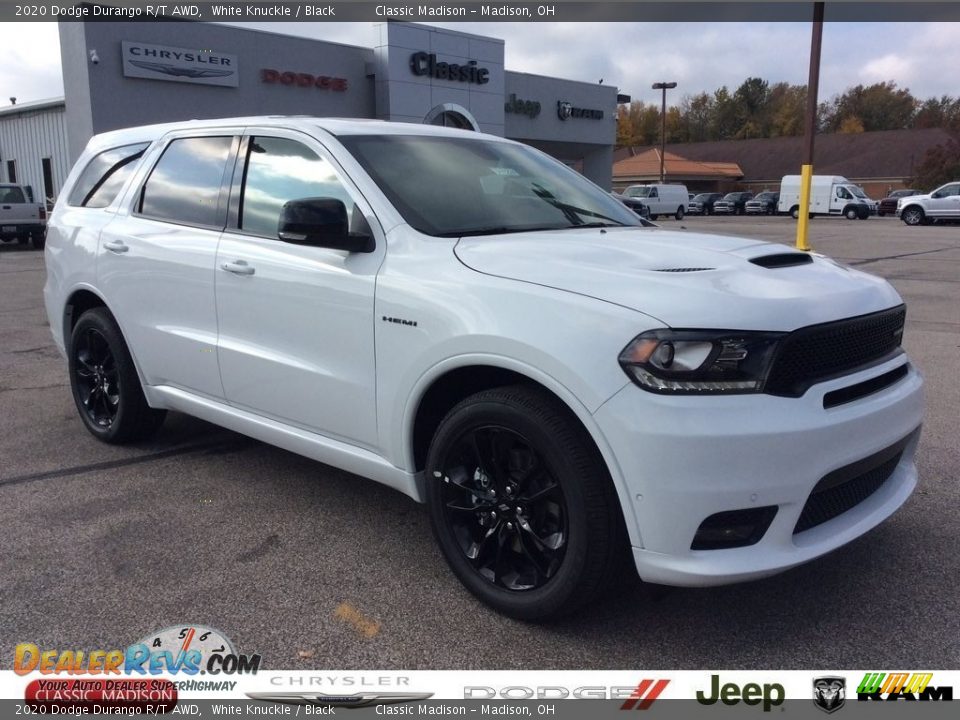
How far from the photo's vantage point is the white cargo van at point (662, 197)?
149 ft

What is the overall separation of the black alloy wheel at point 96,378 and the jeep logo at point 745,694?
376 centimetres

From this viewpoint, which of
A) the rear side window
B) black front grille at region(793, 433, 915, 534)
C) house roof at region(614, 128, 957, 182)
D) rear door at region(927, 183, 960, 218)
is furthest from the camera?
house roof at region(614, 128, 957, 182)

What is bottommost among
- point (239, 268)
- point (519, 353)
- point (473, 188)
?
point (519, 353)


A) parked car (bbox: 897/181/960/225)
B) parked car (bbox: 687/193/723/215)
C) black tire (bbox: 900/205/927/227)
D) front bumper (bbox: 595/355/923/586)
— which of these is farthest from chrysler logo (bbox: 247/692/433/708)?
parked car (bbox: 687/193/723/215)

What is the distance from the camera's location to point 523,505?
10.0ft

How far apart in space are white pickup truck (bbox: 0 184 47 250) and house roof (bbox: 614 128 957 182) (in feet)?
177

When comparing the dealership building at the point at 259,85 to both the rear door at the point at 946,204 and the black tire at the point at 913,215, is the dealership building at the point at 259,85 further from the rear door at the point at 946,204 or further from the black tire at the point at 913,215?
the rear door at the point at 946,204

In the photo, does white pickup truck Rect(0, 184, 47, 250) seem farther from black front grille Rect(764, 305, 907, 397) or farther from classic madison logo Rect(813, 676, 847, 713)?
classic madison logo Rect(813, 676, 847, 713)

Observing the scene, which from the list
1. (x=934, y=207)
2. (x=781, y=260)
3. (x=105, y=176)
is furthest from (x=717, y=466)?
(x=934, y=207)

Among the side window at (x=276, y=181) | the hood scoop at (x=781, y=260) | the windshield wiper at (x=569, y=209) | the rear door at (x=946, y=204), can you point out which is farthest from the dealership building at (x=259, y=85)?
the hood scoop at (x=781, y=260)

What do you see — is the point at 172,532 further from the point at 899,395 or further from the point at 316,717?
the point at 899,395

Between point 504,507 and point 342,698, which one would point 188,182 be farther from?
point 342,698

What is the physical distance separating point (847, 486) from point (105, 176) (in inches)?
180

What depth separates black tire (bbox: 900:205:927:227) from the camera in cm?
3609
